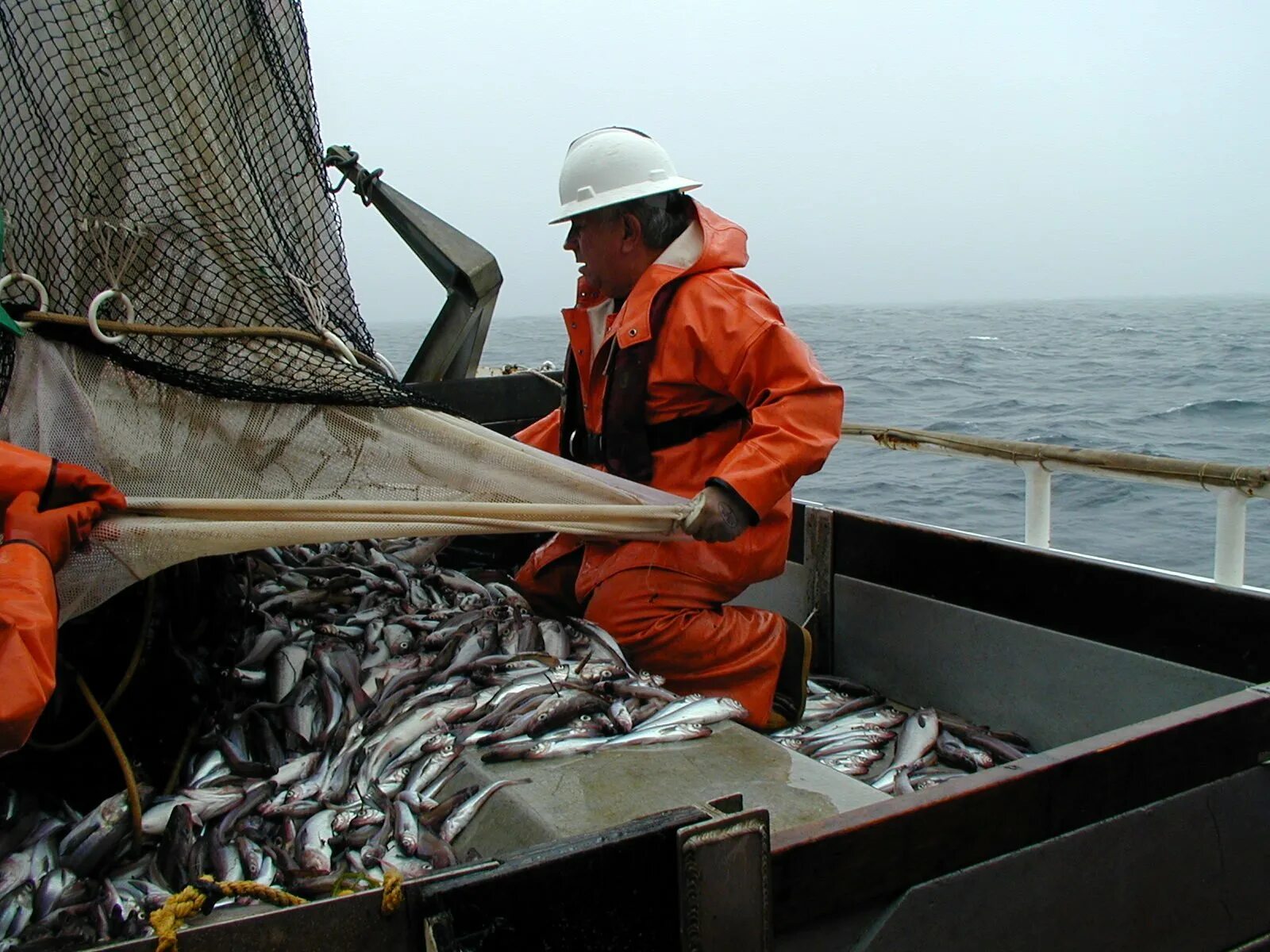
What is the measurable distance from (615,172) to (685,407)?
3.15ft

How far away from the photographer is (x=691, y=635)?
157 inches

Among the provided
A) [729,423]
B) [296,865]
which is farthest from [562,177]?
[296,865]

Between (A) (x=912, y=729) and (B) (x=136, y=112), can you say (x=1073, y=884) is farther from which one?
(B) (x=136, y=112)

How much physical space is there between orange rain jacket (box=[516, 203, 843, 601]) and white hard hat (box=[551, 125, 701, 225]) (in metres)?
0.25

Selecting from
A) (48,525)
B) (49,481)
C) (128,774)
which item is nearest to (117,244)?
(49,481)

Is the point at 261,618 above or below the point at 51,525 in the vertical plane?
below

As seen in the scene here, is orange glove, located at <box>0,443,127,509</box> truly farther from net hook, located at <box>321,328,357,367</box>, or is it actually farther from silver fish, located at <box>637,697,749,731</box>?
silver fish, located at <box>637,697,749,731</box>

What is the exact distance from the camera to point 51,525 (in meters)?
2.55

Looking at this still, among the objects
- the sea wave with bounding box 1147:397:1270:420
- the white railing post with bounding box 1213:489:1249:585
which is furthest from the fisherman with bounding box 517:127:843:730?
the sea wave with bounding box 1147:397:1270:420

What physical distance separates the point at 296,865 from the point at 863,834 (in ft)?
4.92

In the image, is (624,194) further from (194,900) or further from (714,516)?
(194,900)

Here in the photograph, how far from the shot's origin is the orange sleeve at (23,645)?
211 centimetres

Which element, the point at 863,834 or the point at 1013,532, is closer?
the point at 863,834

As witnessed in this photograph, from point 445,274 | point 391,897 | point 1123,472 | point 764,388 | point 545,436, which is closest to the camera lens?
point 391,897
